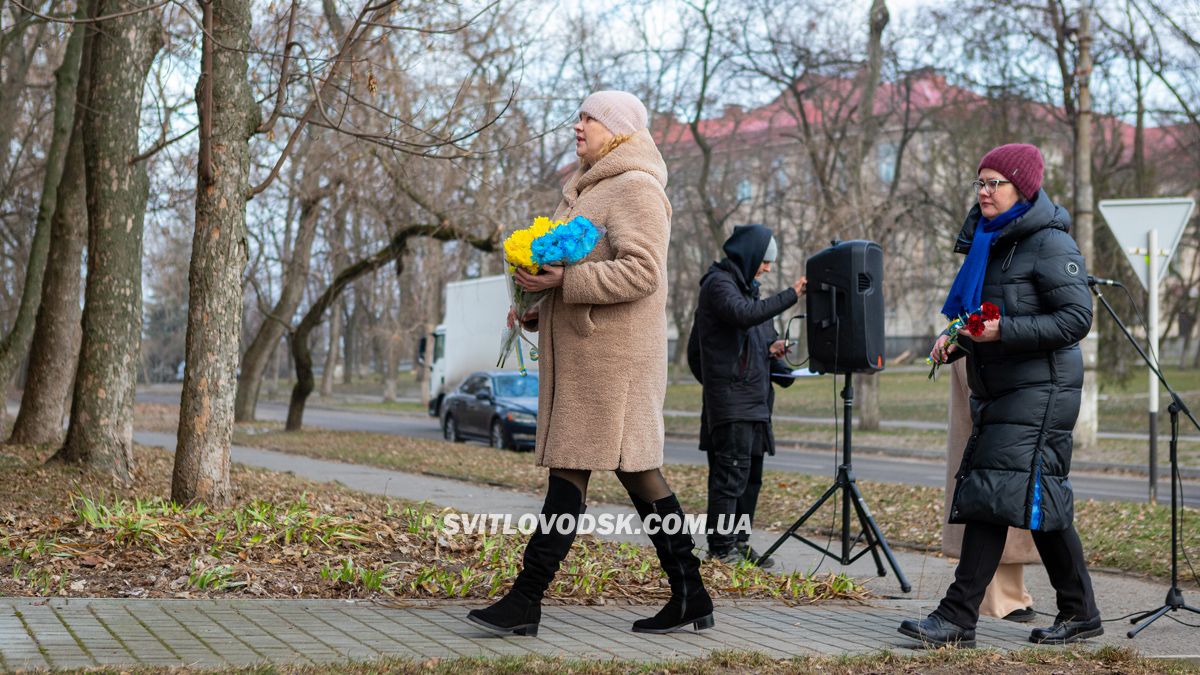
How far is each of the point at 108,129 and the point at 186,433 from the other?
422 centimetres

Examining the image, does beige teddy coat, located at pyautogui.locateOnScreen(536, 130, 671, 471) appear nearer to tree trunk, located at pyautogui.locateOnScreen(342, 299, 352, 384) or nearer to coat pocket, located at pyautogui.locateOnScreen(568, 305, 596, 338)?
coat pocket, located at pyautogui.locateOnScreen(568, 305, 596, 338)

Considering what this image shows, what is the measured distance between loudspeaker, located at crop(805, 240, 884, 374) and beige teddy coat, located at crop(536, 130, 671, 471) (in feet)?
7.56

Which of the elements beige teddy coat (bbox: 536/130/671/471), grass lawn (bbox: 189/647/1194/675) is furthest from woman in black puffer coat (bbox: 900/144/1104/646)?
beige teddy coat (bbox: 536/130/671/471)

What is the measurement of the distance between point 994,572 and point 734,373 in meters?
2.55

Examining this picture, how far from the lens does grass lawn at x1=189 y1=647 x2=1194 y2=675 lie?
4480 millimetres

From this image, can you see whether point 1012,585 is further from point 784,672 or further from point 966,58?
point 966,58

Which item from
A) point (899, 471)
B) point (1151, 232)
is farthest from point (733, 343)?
point (899, 471)

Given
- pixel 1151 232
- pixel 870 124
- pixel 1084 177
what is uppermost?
pixel 870 124

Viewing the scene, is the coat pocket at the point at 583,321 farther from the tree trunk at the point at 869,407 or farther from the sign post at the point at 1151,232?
the tree trunk at the point at 869,407

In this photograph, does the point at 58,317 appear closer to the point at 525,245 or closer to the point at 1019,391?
the point at 525,245

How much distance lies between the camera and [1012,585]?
6.37 meters

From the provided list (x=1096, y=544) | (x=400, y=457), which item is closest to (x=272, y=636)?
(x=1096, y=544)

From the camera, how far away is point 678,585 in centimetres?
546
